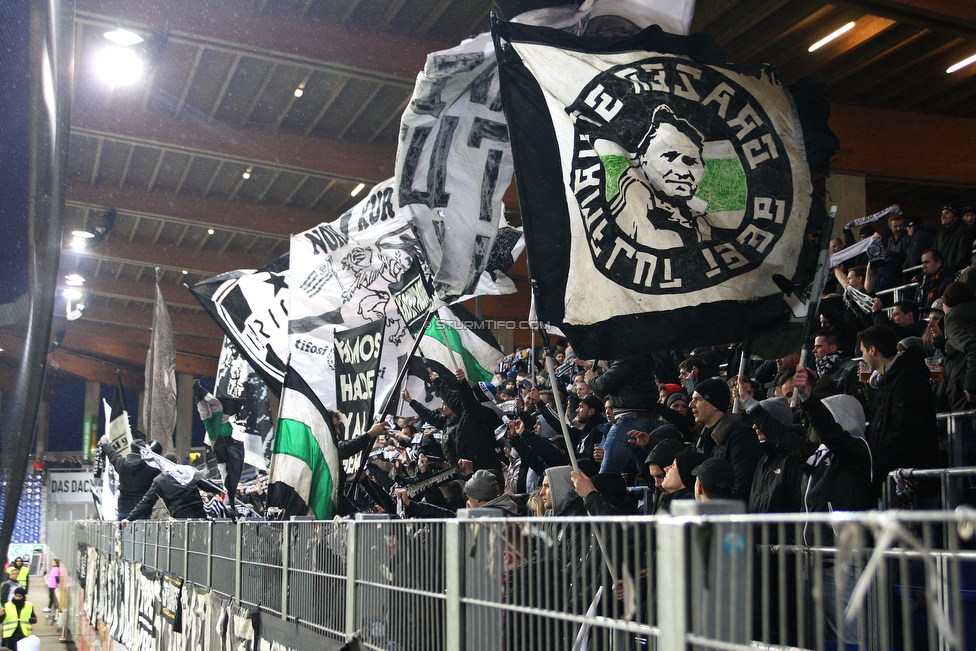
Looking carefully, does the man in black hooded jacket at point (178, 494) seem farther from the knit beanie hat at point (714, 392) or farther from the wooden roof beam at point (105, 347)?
the wooden roof beam at point (105, 347)

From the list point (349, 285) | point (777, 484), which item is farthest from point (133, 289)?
point (777, 484)

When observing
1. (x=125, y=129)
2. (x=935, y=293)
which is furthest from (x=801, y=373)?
(x=125, y=129)

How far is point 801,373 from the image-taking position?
5203 mm

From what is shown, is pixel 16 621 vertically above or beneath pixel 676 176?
beneath

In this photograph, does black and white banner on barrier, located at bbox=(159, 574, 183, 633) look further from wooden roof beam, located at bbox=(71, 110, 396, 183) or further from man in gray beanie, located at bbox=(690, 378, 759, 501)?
wooden roof beam, located at bbox=(71, 110, 396, 183)

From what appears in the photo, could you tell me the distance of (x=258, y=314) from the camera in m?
12.1

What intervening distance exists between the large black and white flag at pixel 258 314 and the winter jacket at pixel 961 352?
24.0 feet

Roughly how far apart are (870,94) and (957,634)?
1360cm

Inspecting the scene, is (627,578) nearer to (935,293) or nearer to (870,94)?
(935,293)

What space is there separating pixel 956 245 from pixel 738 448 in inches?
227

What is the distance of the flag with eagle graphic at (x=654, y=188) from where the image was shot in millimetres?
→ 4648

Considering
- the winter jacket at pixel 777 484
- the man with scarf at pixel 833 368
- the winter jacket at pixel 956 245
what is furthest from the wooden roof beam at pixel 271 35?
the winter jacket at pixel 777 484

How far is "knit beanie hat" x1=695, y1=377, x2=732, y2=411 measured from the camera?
17.4 ft

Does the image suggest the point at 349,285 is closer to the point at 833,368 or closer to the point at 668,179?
the point at 833,368
